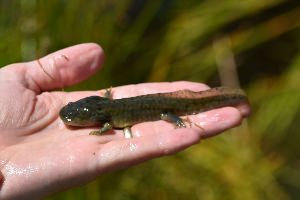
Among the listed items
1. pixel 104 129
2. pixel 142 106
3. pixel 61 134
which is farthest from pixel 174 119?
pixel 61 134

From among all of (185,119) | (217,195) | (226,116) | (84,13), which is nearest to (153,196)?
(217,195)

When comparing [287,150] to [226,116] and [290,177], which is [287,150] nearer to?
[290,177]

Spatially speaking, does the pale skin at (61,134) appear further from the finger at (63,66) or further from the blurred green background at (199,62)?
the blurred green background at (199,62)

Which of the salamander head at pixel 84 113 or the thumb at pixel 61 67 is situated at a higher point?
the thumb at pixel 61 67

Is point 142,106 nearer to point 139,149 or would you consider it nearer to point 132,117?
point 132,117

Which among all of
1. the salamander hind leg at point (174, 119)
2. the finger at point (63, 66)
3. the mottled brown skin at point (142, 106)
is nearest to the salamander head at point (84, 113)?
the mottled brown skin at point (142, 106)

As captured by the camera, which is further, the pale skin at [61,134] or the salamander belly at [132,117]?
the salamander belly at [132,117]
